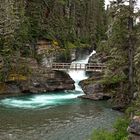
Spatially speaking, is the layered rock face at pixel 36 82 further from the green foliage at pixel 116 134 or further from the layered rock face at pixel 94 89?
the green foliage at pixel 116 134

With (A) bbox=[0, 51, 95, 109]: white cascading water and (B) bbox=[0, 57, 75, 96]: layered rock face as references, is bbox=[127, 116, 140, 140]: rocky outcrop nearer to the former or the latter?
(A) bbox=[0, 51, 95, 109]: white cascading water

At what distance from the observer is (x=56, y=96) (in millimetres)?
47000

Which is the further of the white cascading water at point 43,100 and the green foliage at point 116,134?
the white cascading water at point 43,100

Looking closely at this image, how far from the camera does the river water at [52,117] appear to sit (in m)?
27.9

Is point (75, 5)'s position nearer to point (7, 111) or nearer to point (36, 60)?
point (36, 60)

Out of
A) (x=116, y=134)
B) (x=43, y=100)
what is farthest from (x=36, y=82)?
(x=116, y=134)

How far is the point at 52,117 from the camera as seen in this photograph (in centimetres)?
3431

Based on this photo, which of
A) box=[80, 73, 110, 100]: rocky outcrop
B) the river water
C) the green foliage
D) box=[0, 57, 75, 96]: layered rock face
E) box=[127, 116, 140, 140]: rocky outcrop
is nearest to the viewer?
box=[127, 116, 140, 140]: rocky outcrop

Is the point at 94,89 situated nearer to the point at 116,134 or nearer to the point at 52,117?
the point at 52,117

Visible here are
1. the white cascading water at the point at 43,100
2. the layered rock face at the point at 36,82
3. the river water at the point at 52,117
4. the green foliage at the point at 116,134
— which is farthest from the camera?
the layered rock face at the point at 36,82

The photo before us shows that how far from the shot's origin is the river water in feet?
91.5

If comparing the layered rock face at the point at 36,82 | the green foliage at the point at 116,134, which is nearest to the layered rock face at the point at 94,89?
the layered rock face at the point at 36,82

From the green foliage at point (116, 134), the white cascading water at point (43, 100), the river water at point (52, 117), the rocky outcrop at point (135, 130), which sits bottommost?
the river water at point (52, 117)

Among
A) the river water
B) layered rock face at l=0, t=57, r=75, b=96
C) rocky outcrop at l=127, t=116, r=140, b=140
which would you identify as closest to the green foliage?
rocky outcrop at l=127, t=116, r=140, b=140
